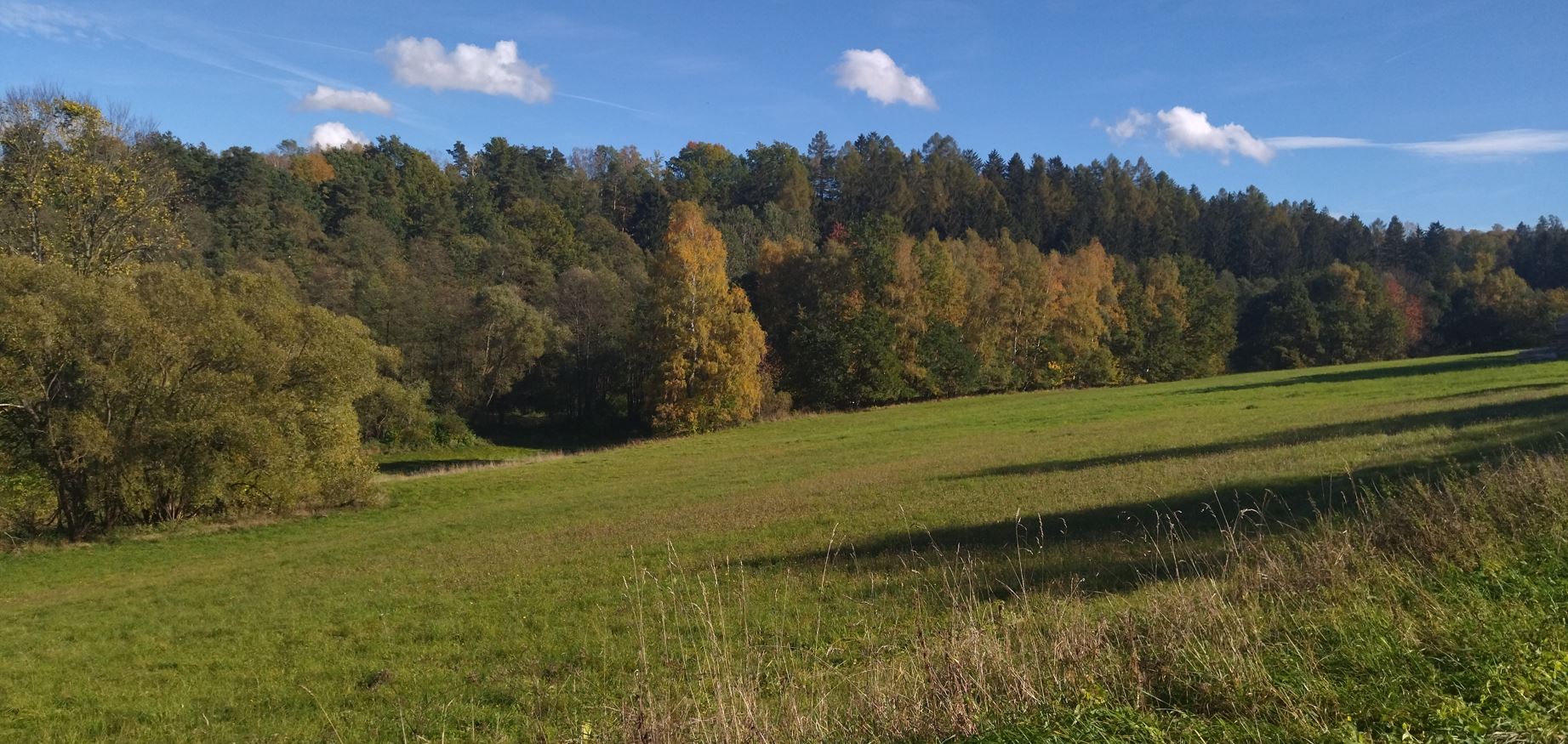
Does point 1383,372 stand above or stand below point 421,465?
above

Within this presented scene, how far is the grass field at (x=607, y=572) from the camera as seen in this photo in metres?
9.15

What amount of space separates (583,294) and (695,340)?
72.0ft

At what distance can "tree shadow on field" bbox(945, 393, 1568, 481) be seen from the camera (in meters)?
22.1

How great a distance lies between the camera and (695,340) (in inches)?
2127

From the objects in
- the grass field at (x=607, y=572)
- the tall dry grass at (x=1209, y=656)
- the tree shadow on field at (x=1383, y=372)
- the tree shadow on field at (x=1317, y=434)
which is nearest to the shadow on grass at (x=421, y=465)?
the grass field at (x=607, y=572)

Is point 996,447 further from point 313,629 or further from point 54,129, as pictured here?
point 54,129

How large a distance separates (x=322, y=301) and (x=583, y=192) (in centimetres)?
4828

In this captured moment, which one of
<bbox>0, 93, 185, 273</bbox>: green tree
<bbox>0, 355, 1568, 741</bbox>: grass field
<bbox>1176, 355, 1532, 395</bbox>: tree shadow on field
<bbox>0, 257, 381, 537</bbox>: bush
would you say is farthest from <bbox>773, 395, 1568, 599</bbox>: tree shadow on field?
<bbox>1176, 355, 1532, 395</bbox>: tree shadow on field

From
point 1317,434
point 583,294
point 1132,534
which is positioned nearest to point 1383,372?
point 1317,434

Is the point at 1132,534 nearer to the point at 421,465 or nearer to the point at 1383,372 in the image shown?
Answer: the point at 421,465

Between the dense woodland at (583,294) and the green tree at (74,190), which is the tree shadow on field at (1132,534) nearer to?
the dense woodland at (583,294)

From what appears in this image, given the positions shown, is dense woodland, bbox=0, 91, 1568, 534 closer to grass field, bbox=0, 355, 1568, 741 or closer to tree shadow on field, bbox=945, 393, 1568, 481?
grass field, bbox=0, 355, 1568, 741

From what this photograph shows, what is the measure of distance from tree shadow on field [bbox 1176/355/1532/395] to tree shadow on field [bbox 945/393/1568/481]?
26481mm

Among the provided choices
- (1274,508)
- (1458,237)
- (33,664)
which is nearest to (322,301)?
(33,664)
